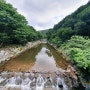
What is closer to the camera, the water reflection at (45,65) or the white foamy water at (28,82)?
the white foamy water at (28,82)

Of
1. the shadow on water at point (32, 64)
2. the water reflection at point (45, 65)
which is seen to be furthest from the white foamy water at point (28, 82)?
the water reflection at point (45, 65)

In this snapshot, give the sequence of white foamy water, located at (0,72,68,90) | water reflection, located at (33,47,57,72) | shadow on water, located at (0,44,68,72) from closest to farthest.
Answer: white foamy water, located at (0,72,68,90) < shadow on water, located at (0,44,68,72) < water reflection, located at (33,47,57,72)

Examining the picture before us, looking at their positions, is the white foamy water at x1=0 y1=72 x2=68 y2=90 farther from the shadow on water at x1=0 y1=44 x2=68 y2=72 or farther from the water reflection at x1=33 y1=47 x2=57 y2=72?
the water reflection at x1=33 y1=47 x2=57 y2=72

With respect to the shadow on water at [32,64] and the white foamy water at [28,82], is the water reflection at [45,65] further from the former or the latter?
the white foamy water at [28,82]

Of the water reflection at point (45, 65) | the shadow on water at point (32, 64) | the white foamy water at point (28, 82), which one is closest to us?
the white foamy water at point (28, 82)

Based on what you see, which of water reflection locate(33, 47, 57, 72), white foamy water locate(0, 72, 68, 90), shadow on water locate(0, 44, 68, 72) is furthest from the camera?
water reflection locate(33, 47, 57, 72)

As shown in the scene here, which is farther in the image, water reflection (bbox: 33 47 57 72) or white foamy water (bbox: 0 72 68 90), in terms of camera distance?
water reflection (bbox: 33 47 57 72)

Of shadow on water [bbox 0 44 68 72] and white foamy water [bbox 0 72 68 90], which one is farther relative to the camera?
shadow on water [bbox 0 44 68 72]

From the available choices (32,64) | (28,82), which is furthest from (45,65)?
(28,82)

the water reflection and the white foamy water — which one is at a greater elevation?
the white foamy water

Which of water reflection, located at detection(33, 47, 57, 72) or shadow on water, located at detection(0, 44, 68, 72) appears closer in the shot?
shadow on water, located at detection(0, 44, 68, 72)

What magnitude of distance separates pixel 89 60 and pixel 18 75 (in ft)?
21.3

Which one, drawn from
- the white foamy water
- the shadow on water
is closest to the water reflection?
the shadow on water

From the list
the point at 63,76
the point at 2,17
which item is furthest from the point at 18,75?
the point at 2,17
